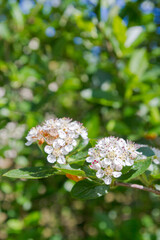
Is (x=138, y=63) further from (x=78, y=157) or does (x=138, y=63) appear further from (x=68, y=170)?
(x=68, y=170)

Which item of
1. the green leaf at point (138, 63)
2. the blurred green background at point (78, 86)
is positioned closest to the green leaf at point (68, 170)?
the blurred green background at point (78, 86)

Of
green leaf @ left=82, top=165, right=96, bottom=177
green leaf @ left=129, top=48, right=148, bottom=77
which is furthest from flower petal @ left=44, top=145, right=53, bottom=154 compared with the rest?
green leaf @ left=129, top=48, right=148, bottom=77

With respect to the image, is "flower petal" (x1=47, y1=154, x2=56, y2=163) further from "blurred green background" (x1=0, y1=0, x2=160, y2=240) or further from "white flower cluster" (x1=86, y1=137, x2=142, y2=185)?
"blurred green background" (x1=0, y1=0, x2=160, y2=240)

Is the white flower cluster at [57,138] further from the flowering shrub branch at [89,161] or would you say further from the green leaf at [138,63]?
the green leaf at [138,63]

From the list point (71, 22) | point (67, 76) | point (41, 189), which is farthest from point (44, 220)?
point (71, 22)

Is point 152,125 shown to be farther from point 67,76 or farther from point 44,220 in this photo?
point 44,220
